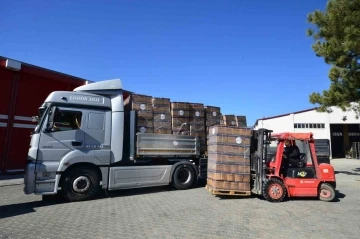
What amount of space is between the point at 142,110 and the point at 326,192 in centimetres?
676

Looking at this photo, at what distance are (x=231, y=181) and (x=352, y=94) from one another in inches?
382

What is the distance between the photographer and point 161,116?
10242mm

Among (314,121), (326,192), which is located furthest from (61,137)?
(314,121)

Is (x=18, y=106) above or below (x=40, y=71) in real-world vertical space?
below

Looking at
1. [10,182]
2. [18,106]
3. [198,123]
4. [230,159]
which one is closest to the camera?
[230,159]

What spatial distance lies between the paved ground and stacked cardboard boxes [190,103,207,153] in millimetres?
2491

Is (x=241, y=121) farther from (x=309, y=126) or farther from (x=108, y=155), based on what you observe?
(x=309, y=126)

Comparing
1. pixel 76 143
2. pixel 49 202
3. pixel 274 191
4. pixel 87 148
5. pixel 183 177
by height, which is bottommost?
pixel 49 202

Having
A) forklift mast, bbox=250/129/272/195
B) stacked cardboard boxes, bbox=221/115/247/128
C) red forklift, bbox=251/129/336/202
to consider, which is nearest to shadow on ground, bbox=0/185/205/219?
forklift mast, bbox=250/129/272/195

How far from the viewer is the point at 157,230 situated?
5.55 meters

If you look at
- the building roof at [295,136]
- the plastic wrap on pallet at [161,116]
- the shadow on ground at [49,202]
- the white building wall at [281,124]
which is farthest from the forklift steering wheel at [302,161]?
the white building wall at [281,124]

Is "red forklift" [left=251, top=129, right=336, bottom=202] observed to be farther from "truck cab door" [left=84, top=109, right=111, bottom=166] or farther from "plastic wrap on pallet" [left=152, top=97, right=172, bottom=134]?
"truck cab door" [left=84, top=109, right=111, bottom=166]

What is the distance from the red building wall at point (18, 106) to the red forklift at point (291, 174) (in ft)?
40.3

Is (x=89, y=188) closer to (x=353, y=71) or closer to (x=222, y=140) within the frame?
(x=222, y=140)
